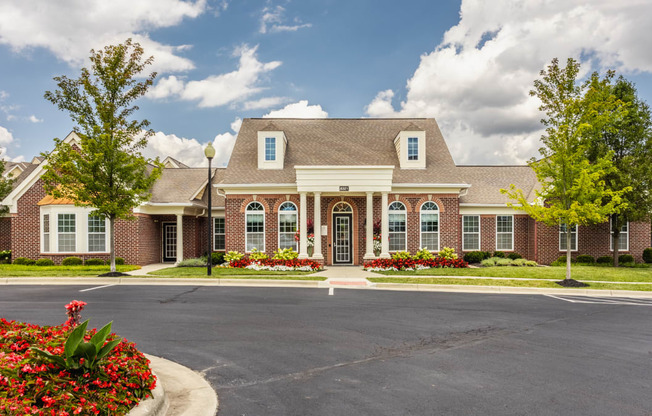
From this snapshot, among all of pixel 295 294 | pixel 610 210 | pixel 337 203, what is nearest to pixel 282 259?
pixel 337 203

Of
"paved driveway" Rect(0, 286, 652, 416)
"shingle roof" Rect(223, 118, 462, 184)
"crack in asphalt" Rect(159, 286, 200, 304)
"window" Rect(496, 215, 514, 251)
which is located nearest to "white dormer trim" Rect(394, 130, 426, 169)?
"shingle roof" Rect(223, 118, 462, 184)

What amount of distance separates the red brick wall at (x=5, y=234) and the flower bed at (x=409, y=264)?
64.1ft

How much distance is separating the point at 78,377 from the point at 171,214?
1963cm

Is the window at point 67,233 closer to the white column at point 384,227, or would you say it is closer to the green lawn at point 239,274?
the green lawn at point 239,274

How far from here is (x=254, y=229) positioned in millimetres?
21422

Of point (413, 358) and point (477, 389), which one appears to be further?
point (413, 358)

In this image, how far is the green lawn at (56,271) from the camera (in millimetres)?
16969

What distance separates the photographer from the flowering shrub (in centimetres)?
1919

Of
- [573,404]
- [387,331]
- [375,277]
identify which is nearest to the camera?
[573,404]

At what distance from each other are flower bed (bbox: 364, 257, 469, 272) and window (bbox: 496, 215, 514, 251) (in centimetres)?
436

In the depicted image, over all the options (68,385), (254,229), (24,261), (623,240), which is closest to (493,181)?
(623,240)

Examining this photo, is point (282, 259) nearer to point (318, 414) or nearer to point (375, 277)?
point (375, 277)

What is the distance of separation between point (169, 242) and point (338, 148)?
10.8 m

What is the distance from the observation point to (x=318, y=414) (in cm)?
461
